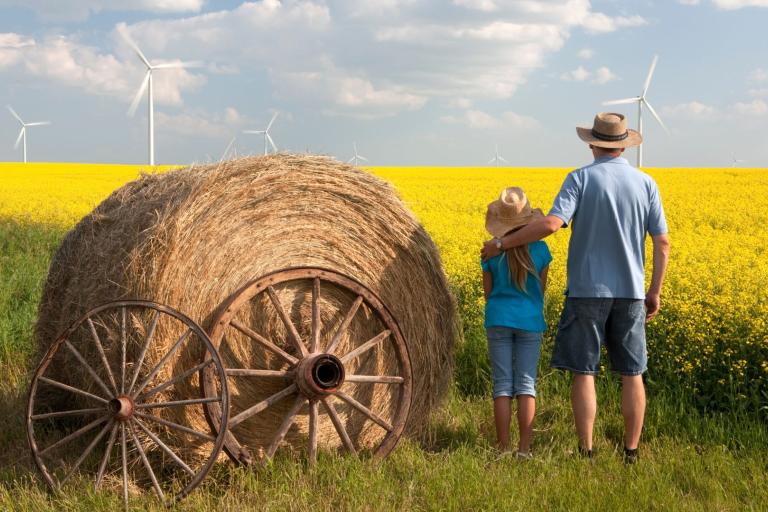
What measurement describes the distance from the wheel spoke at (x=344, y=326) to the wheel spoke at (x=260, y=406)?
0.35 m

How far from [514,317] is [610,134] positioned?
1.41m

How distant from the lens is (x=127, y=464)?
4992mm

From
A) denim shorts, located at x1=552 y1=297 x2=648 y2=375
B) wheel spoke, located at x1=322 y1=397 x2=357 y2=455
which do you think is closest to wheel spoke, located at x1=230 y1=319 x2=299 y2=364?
wheel spoke, located at x1=322 y1=397 x2=357 y2=455

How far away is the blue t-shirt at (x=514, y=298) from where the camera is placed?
5.53 meters

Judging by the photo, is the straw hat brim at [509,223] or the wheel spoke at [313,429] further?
the straw hat brim at [509,223]

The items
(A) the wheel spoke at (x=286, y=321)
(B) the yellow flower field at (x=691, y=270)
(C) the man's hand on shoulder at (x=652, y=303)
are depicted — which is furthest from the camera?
(B) the yellow flower field at (x=691, y=270)

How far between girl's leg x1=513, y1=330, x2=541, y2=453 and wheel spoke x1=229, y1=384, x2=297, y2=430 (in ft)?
5.04

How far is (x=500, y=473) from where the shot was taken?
5023 mm

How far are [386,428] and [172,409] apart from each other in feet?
4.90

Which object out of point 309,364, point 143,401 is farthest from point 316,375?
point 143,401

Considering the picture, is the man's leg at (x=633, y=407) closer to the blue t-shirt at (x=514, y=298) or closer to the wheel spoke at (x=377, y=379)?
the blue t-shirt at (x=514, y=298)

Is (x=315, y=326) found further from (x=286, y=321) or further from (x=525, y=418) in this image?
(x=525, y=418)

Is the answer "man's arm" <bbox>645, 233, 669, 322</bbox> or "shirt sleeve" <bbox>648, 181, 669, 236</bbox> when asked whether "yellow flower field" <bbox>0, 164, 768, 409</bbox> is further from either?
"shirt sleeve" <bbox>648, 181, 669, 236</bbox>

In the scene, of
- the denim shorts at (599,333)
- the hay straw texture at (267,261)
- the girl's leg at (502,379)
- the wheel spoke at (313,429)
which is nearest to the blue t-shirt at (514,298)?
the girl's leg at (502,379)
